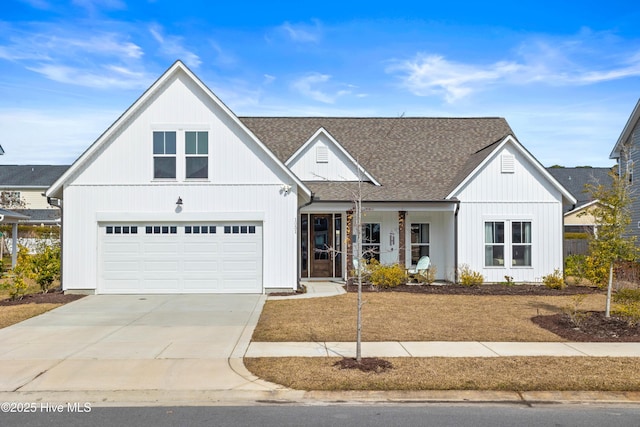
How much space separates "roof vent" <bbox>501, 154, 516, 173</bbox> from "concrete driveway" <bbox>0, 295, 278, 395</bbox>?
10.4 metres

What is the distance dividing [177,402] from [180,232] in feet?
35.9

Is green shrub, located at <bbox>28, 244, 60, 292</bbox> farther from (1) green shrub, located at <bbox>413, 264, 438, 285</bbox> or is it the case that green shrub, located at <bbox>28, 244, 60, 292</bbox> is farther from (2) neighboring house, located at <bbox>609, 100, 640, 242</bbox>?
(2) neighboring house, located at <bbox>609, 100, 640, 242</bbox>

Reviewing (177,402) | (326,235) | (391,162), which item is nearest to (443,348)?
(177,402)

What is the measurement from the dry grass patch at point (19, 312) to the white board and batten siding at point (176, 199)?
7.58 ft

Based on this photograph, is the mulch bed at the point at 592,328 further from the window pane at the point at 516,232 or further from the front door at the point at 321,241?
the front door at the point at 321,241

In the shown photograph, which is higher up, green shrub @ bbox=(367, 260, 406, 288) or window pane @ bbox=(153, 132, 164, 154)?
window pane @ bbox=(153, 132, 164, 154)

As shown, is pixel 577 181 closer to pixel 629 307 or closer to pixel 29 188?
pixel 629 307

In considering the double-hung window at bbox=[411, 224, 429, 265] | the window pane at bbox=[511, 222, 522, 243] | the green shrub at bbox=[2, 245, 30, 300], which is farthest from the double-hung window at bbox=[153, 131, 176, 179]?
the window pane at bbox=[511, 222, 522, 243]

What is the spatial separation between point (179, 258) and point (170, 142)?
12.0 ft

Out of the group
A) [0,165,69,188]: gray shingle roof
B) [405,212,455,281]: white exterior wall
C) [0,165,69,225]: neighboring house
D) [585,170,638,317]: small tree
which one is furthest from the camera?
[0,165,69,188]: gray shingle roof

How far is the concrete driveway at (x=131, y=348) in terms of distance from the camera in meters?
8.05

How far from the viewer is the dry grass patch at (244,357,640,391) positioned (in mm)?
7824

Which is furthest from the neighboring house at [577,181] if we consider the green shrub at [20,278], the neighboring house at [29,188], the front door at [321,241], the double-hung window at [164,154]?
the neighboring house at [29,188]

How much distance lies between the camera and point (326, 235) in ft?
70.7
